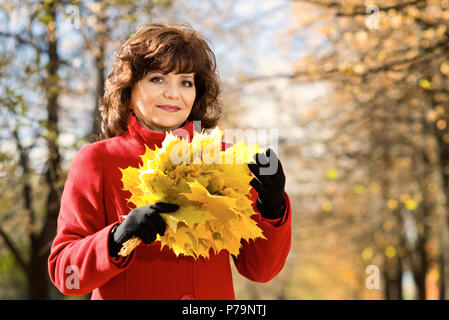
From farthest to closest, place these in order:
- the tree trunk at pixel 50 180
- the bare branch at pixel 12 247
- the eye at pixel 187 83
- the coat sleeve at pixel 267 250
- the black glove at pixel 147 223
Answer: the bare branch at pixel 12 247, the tree trunk at pixel 50 180, the eye at pixel 187 83, the coat sleeve at pixel 267 250, the black glove at pixel 147 223

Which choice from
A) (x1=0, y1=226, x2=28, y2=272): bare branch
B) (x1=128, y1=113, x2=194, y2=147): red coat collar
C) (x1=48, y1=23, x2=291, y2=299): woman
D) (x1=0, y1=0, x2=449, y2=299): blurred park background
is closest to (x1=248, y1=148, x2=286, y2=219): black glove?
(x1=48, y1=23, x2=291, y2=299): woman

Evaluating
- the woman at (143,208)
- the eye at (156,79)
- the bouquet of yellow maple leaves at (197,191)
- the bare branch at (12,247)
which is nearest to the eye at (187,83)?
the woman at (143,208)

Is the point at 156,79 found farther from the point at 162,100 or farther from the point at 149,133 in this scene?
the point at 149,133

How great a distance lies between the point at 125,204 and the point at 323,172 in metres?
9.61

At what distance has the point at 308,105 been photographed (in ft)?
33.0

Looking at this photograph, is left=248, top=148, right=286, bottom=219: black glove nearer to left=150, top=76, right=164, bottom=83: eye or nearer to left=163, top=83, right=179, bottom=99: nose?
left=163, top=83, right=179, bottom=99: nose

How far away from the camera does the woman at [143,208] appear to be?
1.80m

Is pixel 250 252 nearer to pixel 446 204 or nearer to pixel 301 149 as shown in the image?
pixel 446 204

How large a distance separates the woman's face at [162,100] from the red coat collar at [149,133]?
4 cm

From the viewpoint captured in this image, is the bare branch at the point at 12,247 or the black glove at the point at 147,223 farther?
the bare branch at the point at 12,247

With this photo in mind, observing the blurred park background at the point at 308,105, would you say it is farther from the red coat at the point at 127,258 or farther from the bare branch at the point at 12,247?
the red coat at the point at 127,258

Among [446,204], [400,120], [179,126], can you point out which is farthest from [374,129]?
[179,126]

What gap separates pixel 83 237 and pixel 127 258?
227 mm

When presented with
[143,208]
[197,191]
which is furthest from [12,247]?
[197,191]
